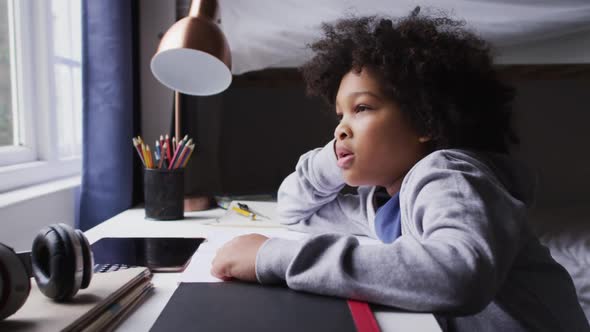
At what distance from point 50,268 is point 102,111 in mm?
756

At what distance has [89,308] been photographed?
0.39 meters

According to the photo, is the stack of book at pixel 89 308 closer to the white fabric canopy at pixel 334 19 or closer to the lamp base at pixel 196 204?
the lamp base at pixel 196 204

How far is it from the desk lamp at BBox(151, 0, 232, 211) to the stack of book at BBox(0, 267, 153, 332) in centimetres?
55

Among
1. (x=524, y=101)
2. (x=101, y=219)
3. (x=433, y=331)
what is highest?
(x=524, y=101)

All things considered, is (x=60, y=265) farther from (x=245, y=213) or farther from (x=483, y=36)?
(x=483, y=36)

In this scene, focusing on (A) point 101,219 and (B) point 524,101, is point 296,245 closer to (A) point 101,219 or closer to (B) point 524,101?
(A) point 101,219

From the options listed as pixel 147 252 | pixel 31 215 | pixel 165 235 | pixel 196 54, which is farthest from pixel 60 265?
pixel 196 54

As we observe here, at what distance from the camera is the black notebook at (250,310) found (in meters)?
0.39

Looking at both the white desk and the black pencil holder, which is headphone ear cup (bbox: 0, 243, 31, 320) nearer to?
the white desk

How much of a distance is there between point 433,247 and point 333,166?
0.45 metres

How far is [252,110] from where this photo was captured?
144 cm

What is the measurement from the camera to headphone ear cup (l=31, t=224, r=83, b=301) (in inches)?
15.5

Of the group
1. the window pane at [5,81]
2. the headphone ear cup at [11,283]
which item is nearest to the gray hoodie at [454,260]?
the headphone ear cup at [11,283]

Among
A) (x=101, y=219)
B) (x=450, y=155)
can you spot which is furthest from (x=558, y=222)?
(x=101, y=219)
